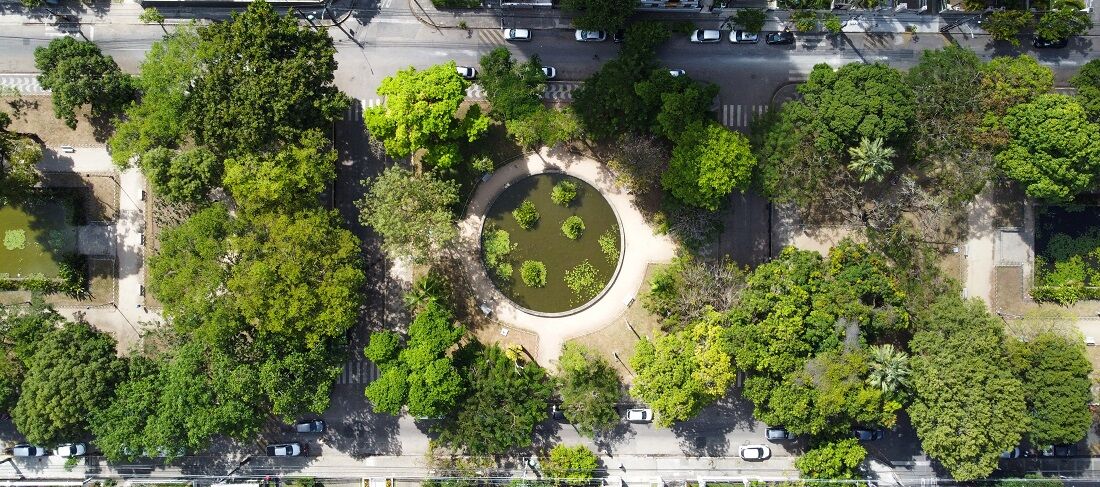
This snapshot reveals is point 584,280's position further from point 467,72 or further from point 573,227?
point 467,72

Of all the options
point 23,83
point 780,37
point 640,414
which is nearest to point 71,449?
point 23,83

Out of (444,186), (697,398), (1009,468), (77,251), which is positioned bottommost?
(1009,468)

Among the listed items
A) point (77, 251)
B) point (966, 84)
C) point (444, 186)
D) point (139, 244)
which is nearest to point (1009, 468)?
point (966, 84)

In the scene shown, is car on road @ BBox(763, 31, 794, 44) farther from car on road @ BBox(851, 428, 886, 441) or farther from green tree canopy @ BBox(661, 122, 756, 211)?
car on road @ BBox(851, 428, 886, 441)

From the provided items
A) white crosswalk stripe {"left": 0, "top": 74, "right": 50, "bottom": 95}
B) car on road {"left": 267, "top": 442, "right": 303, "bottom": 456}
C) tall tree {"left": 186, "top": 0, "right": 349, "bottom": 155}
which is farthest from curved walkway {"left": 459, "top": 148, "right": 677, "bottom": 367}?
white crosswalk stripe {"left": 0, "top": 74, "right": 50, "bottom": 95}

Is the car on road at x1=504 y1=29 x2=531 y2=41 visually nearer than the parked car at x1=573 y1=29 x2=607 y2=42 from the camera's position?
No

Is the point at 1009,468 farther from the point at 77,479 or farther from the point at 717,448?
the point at 77,479
